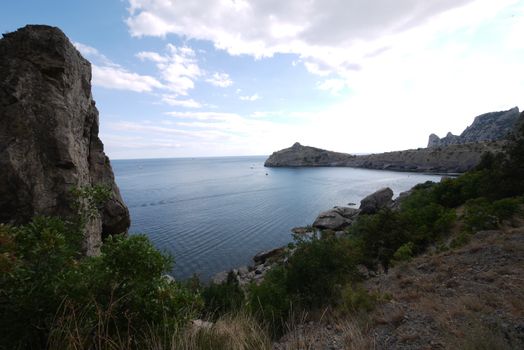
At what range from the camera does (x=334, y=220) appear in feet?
128

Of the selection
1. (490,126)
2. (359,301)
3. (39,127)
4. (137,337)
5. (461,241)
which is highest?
(490,126)

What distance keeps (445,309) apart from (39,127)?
1652cm

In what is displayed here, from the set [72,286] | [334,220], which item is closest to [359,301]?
[72,286]

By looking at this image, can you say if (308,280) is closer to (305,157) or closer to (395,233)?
(395,233)

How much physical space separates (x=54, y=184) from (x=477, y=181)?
103 ft

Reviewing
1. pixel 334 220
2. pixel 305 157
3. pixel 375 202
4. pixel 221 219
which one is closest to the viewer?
Result: pixel 334 220

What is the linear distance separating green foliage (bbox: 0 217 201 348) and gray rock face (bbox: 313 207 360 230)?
115ft

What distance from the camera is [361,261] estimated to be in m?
18.5

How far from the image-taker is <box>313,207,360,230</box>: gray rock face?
1501 inches

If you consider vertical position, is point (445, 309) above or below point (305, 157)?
below

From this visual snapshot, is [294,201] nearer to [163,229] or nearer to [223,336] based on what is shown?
[163,229]

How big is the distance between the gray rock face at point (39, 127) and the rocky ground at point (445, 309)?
9.56 metres

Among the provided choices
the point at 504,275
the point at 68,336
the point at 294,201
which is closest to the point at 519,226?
the point at 504,275

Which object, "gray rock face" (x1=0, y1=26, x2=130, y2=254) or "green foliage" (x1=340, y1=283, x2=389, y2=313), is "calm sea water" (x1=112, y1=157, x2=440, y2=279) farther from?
"green foliage" (x1=340, y1=283, x2=389, y2=313)
